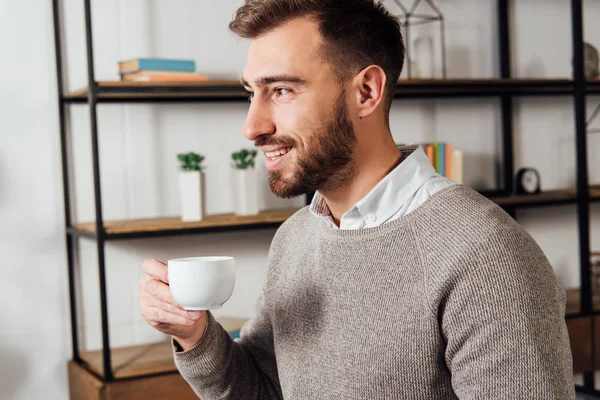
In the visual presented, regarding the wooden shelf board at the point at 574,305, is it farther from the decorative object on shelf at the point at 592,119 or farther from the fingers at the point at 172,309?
the fingers at the point at 172,309

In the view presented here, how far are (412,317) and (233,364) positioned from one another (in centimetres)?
40

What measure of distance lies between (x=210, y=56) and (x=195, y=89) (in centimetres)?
39

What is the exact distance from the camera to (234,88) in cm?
261

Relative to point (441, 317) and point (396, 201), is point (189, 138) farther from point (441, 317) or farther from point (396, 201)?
point (441, 317)

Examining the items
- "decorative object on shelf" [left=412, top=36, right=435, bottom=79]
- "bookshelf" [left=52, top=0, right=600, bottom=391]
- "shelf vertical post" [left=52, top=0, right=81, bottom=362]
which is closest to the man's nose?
"bookshelf" [left=52, top=0, right=600, bottom=391]

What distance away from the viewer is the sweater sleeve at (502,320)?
968mm

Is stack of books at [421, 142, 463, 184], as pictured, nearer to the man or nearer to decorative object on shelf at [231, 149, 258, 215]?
decorative object on shelf at [231, 149, 258, 215]

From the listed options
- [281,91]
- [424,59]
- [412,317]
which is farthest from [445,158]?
[412,317]

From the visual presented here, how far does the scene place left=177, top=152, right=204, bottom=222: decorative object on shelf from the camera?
8.59 ft

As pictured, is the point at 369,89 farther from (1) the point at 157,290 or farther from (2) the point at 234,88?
(2) the point at 234,88

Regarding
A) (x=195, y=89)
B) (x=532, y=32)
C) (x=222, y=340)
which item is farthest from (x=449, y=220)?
(x=532, y=32)

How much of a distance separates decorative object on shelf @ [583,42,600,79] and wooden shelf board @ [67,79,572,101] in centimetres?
11

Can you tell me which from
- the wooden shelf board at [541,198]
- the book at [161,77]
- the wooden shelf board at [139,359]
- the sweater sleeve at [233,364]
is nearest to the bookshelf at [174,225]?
the wooden shelf board at [139,359]

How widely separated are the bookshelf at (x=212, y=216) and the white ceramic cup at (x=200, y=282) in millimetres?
956
